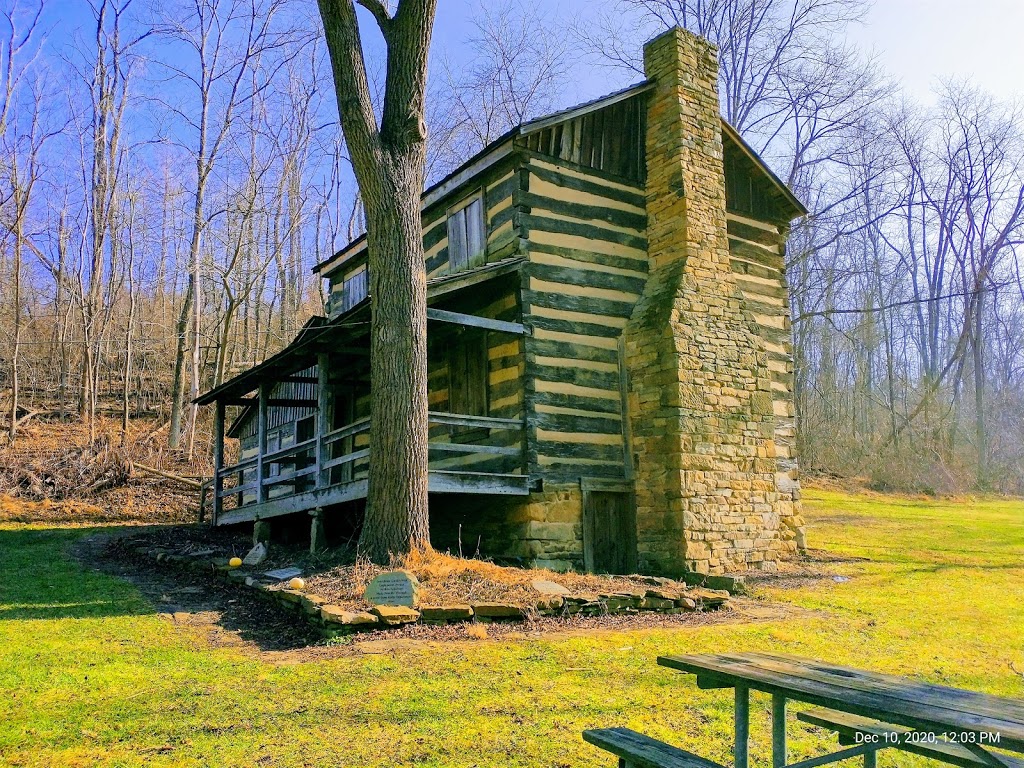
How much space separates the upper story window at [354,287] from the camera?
57.5 feet

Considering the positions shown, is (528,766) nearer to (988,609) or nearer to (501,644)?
(501,644)

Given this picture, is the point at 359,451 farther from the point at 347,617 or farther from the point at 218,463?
the point at 218,463

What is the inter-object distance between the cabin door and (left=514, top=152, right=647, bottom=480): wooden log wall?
0.41 metres

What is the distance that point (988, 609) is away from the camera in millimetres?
9594

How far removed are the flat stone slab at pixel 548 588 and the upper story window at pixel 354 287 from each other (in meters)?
10.1

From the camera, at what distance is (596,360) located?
41.4ft

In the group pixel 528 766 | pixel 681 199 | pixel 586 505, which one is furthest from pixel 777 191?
pixel 528 766

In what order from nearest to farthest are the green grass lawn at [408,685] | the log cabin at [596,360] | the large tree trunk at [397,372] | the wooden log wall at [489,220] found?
the green grass lawn at [408,685]
the large tree trunk at [397,372]
the log cabin at [596,360]
the wooden log wall at [489,220]

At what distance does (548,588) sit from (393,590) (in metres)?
1.86

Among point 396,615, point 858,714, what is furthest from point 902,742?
point 396,615

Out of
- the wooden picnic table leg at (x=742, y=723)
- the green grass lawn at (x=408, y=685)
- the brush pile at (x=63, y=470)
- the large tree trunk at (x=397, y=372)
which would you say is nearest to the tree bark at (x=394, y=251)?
the large tree trunk at (x=397, y=372)

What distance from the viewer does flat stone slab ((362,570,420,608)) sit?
7.71m

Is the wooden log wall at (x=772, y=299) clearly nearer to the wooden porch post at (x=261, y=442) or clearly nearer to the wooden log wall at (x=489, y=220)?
the wooden log wall at (x=489, y=220)

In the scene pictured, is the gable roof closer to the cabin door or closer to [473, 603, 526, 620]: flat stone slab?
the cabin door
